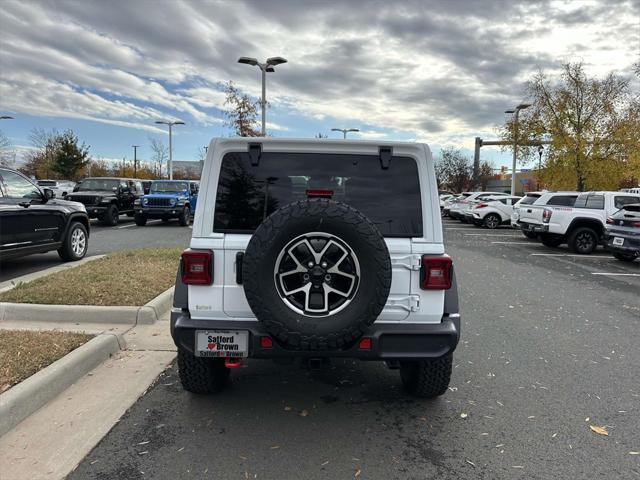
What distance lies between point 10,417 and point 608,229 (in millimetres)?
12321

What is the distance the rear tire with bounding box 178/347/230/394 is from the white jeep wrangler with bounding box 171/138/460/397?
0.5 inches

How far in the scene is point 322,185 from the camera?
10.3 feet

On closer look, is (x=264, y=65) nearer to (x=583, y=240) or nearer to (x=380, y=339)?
(x=583, y=240)

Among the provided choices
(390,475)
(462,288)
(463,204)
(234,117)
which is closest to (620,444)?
(390,475)

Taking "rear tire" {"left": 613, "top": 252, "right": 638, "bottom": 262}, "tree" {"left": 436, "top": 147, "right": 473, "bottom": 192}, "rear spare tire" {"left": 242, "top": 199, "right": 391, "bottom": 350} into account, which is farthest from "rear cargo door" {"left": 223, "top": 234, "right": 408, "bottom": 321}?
"tree" {"left": 436, "top": 147, "right": 473, "bottom": 192}

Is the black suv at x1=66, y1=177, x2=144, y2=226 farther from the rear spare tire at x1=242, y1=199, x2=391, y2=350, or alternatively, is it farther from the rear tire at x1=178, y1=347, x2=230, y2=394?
the rear spare tire at x1=242, y1=199, x2=391, y2=350

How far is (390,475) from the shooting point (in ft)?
8.64

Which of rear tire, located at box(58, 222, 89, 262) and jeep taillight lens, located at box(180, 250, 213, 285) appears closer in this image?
jeep taillight lens, located at box(180, 250, 213, 285)

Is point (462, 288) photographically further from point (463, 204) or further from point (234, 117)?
point (234, 117)

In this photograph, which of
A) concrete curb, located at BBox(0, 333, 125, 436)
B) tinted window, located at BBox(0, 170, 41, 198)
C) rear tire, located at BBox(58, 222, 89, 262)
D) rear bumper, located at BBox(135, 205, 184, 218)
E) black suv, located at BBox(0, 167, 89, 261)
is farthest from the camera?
rear bumper, located at BBox(135, 205, 184, 218)

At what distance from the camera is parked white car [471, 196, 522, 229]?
20.8 meters

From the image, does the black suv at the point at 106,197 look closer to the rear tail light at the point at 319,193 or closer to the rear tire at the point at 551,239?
the rear tire at the point at 551,239

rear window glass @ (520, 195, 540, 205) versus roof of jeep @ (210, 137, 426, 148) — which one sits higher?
roof of jeep @ (210, 137, 426, 148)

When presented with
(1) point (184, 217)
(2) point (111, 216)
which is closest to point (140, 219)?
(2) point (111, 216)
